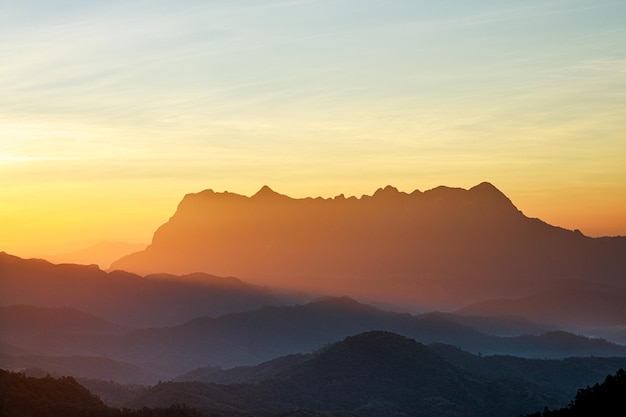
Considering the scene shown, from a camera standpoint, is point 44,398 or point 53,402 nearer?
point 53,402

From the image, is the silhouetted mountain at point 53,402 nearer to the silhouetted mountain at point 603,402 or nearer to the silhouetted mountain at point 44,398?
the silhouetted mountain at point 44,398

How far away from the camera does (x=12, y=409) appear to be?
492 feet

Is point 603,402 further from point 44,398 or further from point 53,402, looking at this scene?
point 44,398

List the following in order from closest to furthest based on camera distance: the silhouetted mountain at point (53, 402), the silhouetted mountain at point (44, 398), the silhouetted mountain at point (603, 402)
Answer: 1. the silhouetted mountain at point (603, 402)
2. the silhouetted mountain at point (44, 398)
3. the silhouetted mountain at point (53, 402)

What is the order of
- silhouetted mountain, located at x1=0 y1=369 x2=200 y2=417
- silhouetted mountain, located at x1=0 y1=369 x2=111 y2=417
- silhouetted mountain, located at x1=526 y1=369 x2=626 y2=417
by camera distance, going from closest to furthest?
silhouetted mountain, located at x1=526 y1=369 x2=626 y2=417 < silhouetted mountain, located at x1=0 y1=369 x2=111 y2=417 < silhouetted mountain, located at x1=0 y1=369 x2=200 y2=417

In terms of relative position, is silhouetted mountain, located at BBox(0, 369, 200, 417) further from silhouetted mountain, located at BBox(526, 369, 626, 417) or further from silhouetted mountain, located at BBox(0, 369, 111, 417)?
silhouetted mountain, located at BBox(526, 369, 626, 417)

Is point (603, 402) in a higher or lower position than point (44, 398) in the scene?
higher

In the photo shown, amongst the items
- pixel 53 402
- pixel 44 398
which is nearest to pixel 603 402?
pixel 53 402

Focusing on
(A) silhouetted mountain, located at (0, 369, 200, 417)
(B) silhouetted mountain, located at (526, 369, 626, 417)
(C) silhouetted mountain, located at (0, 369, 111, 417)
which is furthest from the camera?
(A) silhouetted mountain, located at (0, 369, 200, 417)

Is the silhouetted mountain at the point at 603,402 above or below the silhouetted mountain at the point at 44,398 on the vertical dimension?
above

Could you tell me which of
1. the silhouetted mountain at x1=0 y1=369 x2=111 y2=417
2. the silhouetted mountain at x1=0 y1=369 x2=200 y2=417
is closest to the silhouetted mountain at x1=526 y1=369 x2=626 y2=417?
the silhouetted mountain at x1=0 y1=369 x2=200 y2=417

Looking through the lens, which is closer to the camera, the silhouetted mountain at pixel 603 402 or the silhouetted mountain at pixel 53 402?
the silhouetted mountain at pixel 603 402

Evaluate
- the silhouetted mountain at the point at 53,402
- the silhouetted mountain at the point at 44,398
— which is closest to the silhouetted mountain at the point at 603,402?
the silhouetted mountain at the point at 53,402

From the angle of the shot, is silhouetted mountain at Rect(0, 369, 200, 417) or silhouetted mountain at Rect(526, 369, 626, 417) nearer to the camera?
silhouetted mountain at Rect(526, 369, 626, 417)
